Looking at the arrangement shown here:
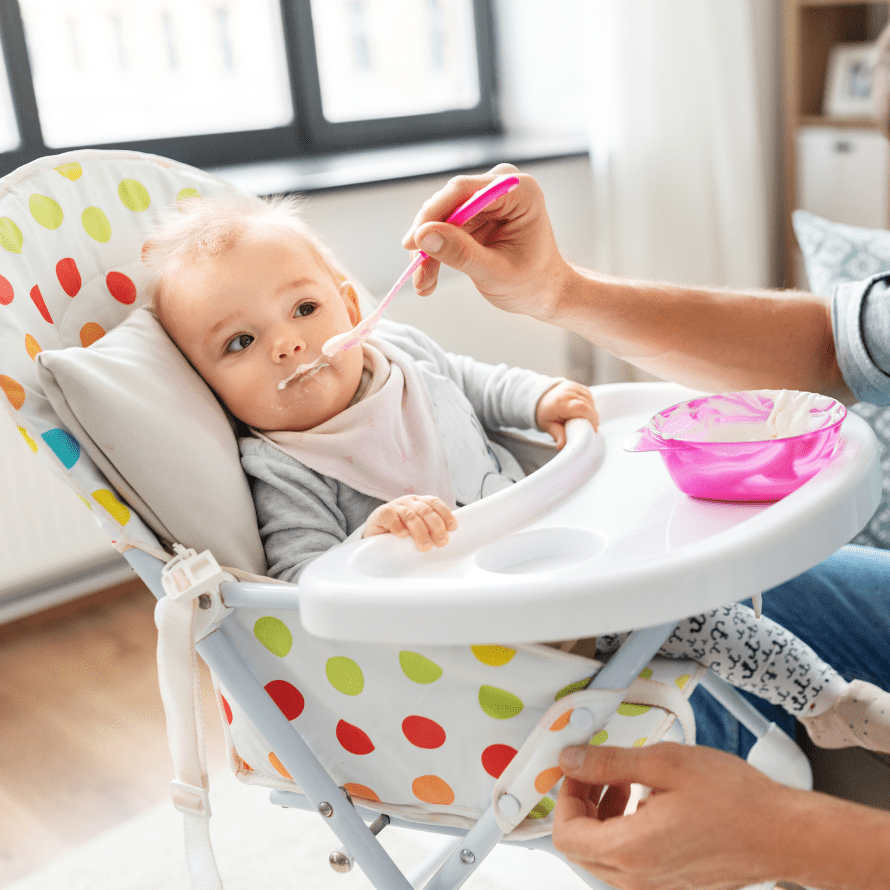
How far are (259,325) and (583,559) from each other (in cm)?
42

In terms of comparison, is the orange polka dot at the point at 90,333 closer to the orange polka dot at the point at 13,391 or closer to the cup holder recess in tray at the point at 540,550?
the orange polka dot at the point at 13,391

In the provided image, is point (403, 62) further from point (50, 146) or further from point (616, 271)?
point (50, 146)

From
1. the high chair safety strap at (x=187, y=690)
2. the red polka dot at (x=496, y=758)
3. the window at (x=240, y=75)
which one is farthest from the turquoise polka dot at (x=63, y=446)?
the window at (x=240, y=75)

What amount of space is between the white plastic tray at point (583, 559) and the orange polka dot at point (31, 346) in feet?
1.12

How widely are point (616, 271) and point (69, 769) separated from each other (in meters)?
1.70

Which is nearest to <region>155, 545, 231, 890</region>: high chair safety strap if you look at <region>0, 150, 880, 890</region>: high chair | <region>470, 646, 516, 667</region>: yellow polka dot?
<region>0, 150, 880, 890</region>: high chair

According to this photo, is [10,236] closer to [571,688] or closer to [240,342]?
[240,342]

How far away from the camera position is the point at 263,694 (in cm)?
84

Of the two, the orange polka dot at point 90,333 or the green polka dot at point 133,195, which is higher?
the green polka dot at point 133,195

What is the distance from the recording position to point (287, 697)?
862 mm

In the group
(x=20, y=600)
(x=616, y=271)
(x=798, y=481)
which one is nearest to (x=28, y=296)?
(x=798, y=481)

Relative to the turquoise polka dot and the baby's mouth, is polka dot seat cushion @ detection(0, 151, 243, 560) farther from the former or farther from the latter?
the baby's mouth

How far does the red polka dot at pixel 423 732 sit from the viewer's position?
0.81 metres

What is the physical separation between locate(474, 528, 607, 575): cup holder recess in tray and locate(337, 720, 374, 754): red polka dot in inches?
7.8
